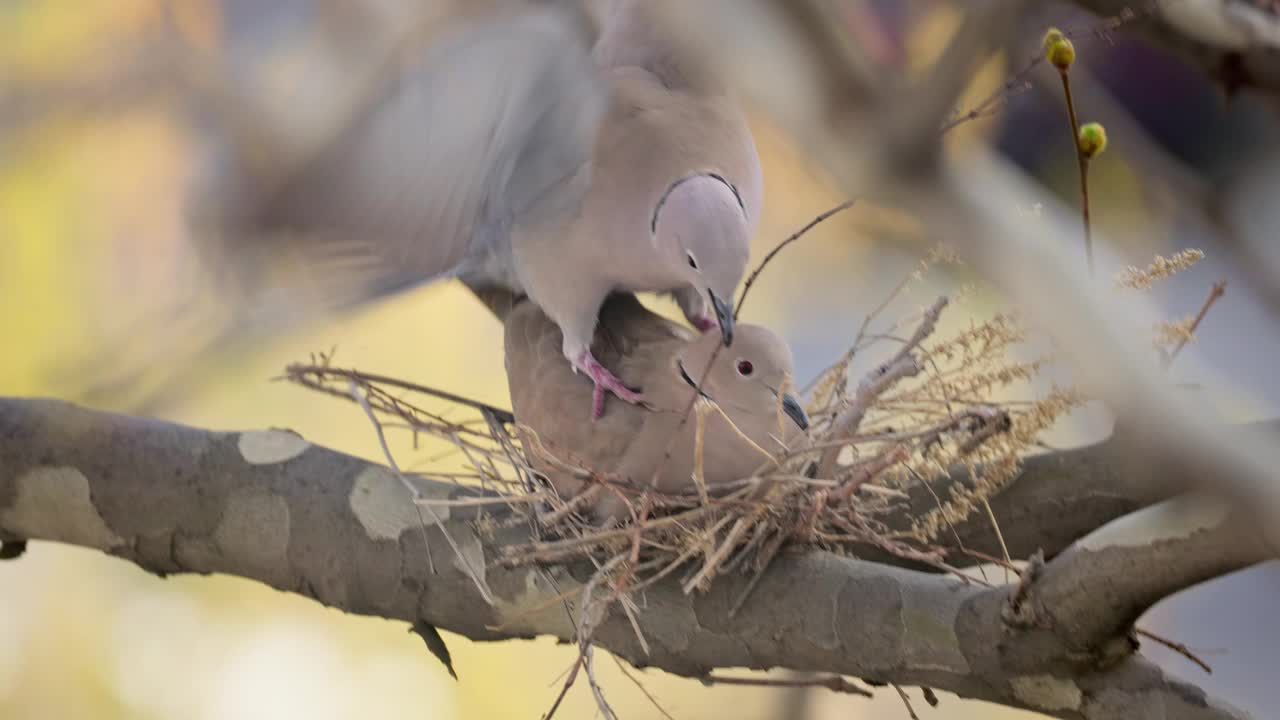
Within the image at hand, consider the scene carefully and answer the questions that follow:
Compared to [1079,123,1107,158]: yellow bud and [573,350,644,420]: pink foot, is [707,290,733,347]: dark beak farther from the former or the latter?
[1079,123,1107,158]: yellow bud

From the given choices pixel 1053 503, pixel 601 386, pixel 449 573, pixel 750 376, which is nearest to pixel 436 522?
pixel 449 573

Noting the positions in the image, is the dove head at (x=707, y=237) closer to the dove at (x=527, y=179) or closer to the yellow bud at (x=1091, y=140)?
the dove at (x=527, y=179)

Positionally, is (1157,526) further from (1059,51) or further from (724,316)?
(724,316)

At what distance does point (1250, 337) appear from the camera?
41.3 inches

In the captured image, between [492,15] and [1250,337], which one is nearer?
[492,15]

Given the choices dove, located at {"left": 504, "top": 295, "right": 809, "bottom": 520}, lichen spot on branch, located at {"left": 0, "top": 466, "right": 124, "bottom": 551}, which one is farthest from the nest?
lichen spot on branch, located at {"left": 0, "top": 466, "right": 124, "bottom": 551}

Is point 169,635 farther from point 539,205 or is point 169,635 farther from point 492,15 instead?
point 492,15

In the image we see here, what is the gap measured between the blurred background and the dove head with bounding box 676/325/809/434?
0.20 meters

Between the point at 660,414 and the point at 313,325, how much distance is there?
0.33 meters

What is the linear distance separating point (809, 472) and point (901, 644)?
0.15 metres

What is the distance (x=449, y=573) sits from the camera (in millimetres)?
887

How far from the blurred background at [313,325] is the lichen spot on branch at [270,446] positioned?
0.23 ft

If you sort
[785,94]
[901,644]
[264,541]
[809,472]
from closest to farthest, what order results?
[785,94] → [901,644] → [809,472] → [264,541]

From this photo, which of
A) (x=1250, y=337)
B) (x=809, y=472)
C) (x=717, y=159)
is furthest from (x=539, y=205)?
(x=1250, y=337)
